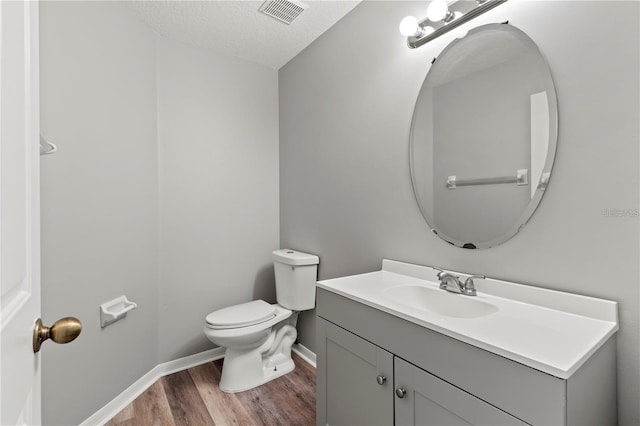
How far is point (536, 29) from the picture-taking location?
3.72 feet

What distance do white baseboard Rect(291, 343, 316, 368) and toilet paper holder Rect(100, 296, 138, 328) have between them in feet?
3.98

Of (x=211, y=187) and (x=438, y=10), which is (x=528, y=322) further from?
(x=211, y=187)

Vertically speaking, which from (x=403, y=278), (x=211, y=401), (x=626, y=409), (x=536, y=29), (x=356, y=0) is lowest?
(x=211, y=401)

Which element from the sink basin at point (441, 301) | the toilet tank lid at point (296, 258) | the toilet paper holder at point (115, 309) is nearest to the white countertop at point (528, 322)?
the sink basin at point (441, 301)

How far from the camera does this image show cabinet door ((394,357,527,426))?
83cm

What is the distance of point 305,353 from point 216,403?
736mm

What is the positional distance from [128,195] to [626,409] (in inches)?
95.6

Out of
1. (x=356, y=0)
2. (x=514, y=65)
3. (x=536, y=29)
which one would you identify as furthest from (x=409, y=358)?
(x=356, y=0)

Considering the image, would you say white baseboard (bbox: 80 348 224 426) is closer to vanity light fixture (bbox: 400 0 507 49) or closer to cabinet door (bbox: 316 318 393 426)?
cabinet door (bbox: 316 318 393 426)

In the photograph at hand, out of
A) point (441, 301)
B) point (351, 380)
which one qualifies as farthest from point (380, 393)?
point (441, 301)

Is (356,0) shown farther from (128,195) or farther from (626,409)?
(626,409)

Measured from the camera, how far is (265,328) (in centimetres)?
201

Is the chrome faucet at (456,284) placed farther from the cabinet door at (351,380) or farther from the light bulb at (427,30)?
the light bulb at (427,30)

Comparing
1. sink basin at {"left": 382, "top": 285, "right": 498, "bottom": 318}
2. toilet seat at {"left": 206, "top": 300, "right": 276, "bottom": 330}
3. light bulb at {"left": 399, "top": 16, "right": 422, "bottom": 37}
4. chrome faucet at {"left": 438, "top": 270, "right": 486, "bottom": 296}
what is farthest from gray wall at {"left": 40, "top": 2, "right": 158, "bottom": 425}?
chrome faucet at {"left": 438, "top": 270, "right": 486, "bottom": 296}
